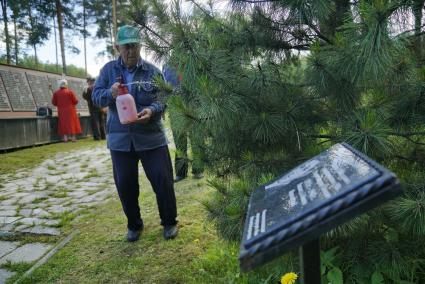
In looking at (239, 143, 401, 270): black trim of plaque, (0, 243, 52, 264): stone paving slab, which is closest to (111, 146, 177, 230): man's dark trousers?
(0, 243, 52, 264): stone paving slab

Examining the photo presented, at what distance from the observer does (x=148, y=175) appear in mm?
3371

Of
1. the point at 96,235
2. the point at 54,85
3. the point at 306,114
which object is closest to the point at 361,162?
the point at 306,114

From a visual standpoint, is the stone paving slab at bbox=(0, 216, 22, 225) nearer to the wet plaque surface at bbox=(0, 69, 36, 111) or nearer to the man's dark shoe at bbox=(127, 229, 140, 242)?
the man's dark shoe at bbox=(127, 229, 140, 242)

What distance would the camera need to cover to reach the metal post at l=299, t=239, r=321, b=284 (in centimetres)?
111

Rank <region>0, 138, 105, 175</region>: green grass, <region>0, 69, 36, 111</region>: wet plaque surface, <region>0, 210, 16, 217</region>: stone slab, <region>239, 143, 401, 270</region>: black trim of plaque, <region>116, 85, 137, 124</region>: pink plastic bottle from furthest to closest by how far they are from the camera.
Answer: <region>0, 69, 36, 111</region>: wet plaque surface → <region>0, 138, 105, 175</region>: green grass → <region>0, 210, 16, 217</region>: stone slab → <region>116, 85, 137, 124</region>: pink plastic bottle → <region>239, 143, 401, 270</region>: black trim of plaque

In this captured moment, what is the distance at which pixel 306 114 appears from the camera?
2.24m

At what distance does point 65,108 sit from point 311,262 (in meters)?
11.6

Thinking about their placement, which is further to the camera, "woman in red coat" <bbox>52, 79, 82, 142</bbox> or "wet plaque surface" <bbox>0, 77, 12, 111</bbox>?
"woman in red coat" <bbox>52, 79, 82, 142</bbox>

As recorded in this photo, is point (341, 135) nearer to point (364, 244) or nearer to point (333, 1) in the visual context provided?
point (364, 244)

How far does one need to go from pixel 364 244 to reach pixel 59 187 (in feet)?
16.6

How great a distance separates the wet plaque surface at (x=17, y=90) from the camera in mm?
10352

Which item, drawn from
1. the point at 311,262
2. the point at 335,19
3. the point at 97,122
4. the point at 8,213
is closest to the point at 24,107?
the point at 97,122

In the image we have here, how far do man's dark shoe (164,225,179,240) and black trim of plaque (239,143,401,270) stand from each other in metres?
2.37

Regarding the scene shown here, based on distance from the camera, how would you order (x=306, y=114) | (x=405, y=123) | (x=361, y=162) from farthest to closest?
1. (x=306, y=114)
2. (x=405, y=123)
3. (x=361, y=162)
